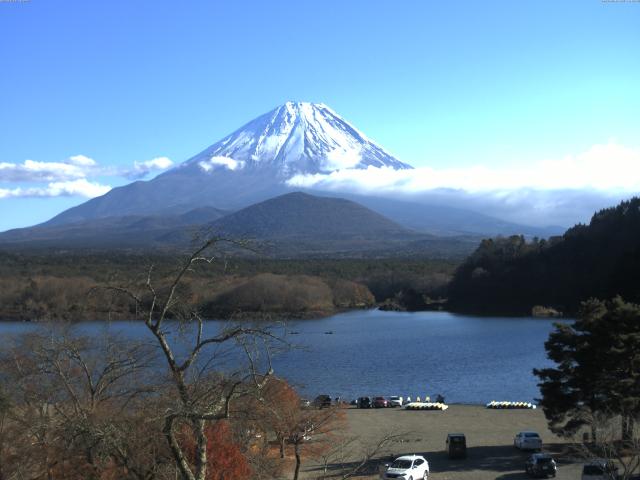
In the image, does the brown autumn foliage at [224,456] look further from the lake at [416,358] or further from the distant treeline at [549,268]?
the distant treeline at [549,268]

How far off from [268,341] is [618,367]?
9776 millimetres

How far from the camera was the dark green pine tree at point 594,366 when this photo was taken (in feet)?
40.5

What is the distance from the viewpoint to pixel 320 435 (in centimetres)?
1284

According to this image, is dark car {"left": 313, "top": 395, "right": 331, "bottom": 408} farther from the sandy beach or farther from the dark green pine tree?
the dark green pine tree

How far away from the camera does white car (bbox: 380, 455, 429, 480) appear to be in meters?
10.6

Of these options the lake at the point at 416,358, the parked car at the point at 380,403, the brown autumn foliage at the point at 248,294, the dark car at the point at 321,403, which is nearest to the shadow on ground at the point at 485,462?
the dark car at the point at 321,403

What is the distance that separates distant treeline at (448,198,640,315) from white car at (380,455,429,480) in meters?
35.7

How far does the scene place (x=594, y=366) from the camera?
42.5 ft

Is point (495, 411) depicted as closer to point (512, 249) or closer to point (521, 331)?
point (521, 331)

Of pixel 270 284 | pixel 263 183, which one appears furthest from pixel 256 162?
pixel 270 284

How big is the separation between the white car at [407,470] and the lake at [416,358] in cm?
558

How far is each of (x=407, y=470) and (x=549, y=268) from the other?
41798 millimetres

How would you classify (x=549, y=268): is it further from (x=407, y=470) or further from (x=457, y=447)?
(x=407, y=470)

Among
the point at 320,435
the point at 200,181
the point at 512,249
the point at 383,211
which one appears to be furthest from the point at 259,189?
the point at 320,435
